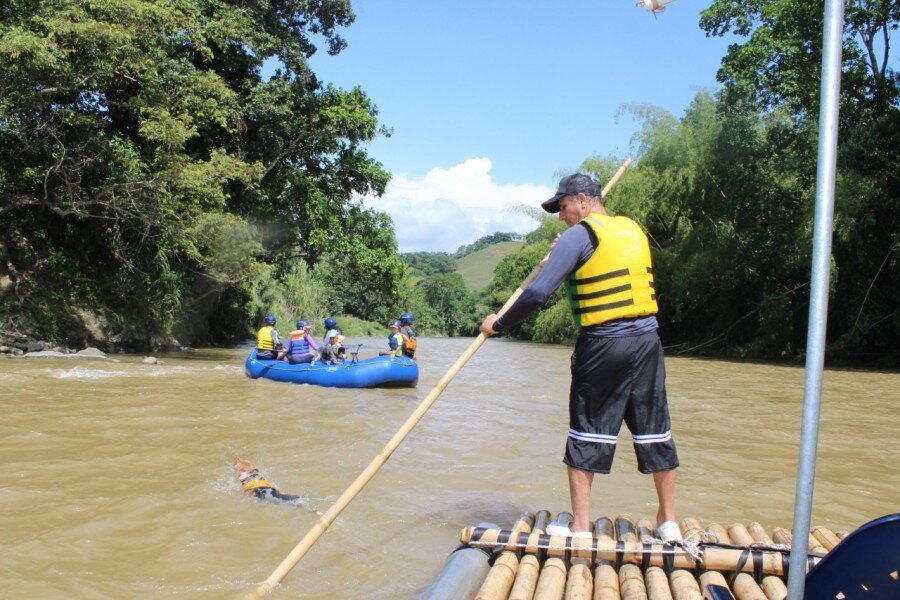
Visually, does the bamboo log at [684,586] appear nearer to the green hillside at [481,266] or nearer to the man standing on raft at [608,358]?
the man standing on raft at [608,358]

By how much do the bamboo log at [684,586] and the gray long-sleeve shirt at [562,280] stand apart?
3.39ft

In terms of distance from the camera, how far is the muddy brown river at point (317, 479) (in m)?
3.39

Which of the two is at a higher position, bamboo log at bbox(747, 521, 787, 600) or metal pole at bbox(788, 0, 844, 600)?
metal pole at bbox(788, 0, 844, 600)

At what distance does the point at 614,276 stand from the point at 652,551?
1.20 m

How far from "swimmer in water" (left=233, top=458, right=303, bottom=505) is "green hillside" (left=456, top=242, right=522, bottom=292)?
9913 cm

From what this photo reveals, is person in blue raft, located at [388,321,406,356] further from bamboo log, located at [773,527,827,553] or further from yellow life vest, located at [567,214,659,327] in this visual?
bamboo log, located at [773,527,827,553]

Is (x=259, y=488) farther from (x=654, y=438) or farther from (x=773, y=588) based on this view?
(x=773, y=588)

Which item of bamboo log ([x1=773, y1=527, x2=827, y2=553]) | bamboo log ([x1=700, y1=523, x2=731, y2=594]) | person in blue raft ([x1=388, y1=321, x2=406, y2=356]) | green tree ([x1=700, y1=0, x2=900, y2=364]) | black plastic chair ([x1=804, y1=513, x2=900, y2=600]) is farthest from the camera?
green tree ([x1=700, y1=0, x2=900, y2=364])

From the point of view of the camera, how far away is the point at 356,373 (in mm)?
11703

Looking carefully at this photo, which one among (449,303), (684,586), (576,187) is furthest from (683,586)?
(449,303)

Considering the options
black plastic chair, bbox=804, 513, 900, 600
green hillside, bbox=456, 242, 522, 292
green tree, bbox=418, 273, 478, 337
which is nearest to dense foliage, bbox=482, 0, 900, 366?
black plastic chair, bbox=804, 513, 900, 600

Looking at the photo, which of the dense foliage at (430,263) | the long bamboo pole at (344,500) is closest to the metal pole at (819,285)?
the long bamboo pole at (344,500)

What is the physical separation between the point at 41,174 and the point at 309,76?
779 centimetres

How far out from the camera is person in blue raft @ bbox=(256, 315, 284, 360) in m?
13.2
